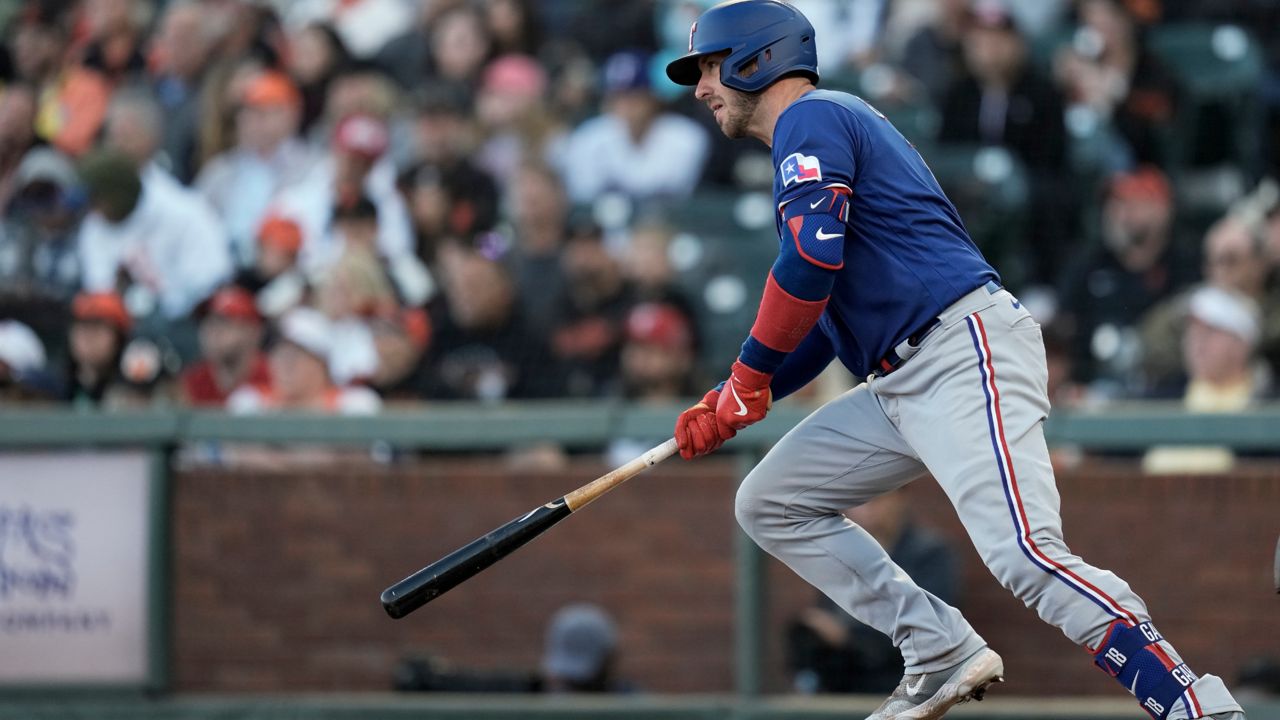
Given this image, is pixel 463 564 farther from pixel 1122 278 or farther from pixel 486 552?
pixel 1122 278

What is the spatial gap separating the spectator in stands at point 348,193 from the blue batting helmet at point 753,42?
15.2ft

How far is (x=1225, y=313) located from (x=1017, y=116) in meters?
2.03

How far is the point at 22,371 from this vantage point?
7.23m

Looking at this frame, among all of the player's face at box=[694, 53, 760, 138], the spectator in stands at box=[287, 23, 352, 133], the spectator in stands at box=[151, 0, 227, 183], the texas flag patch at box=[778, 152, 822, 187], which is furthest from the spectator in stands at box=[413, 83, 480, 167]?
the texas flag patch at box=[778, 152, 822, 187]

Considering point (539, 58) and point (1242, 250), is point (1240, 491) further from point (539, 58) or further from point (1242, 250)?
point (539, 58)

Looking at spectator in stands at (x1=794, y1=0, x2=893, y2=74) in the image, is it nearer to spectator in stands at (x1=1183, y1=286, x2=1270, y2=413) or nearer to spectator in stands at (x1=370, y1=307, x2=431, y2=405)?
spectator in stands at (x1=370, y1=307, x2=431, y2=405)

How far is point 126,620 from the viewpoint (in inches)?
A: 236

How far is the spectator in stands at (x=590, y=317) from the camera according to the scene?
24.5ft

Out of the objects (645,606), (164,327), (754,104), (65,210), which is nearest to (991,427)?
(754,104)

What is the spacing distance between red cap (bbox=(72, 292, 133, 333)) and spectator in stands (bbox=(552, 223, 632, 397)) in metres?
2.01

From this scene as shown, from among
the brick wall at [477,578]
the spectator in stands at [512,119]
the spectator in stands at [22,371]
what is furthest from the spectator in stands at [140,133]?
the brick wall at [477,578]

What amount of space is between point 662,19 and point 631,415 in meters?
4.10

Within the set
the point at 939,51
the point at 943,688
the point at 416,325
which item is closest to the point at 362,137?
the point at 416,325

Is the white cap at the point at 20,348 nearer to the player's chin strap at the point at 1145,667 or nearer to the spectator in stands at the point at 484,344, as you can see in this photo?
the spectator in stands at the point at 484,344
